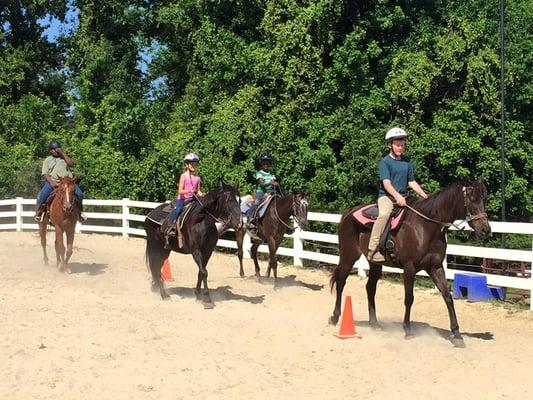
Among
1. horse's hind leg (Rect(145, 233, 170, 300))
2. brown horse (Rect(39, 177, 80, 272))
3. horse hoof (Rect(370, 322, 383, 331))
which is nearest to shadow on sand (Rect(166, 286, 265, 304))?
horse's hind leg (Rect(145, 233, 170, 300))

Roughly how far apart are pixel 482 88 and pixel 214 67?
11.0 metres

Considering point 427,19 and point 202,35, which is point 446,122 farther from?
point 202,35

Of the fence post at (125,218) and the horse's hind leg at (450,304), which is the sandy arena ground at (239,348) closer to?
the horse's hind leg at (450,304)

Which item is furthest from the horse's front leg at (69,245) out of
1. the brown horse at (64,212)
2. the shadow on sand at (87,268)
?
the shadow on sand at (87,268)

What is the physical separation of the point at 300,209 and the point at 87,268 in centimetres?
597

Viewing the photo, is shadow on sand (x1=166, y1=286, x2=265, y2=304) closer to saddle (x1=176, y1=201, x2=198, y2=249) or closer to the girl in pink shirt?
saddle (x1=176, y1=201, x2=198, y2=249)

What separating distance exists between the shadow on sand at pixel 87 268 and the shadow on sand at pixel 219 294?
9.32ft

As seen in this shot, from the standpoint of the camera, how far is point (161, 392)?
664 centimetres

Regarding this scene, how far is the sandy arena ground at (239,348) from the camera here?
685cm

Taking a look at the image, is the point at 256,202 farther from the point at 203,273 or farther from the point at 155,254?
the point at 203,273

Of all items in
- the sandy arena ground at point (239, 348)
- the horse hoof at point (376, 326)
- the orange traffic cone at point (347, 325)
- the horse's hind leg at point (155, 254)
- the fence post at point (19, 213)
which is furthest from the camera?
the fence post at point (19, 213)

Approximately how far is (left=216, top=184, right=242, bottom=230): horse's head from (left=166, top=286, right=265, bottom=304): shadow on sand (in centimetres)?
175

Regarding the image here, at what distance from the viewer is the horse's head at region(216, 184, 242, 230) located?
11.1m

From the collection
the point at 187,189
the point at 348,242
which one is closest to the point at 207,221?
the point at 187,189
